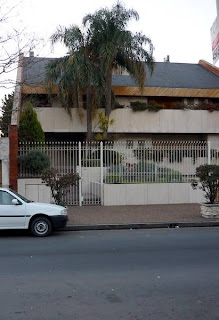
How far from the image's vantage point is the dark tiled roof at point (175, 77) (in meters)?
30.2

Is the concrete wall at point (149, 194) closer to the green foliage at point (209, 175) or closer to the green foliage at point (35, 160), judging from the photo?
the green foliage at point (35, 160)

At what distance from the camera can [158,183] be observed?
18.5 meters

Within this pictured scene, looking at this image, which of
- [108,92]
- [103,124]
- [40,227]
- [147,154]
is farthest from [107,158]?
[108,92]

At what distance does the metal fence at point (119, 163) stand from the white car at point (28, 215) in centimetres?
598

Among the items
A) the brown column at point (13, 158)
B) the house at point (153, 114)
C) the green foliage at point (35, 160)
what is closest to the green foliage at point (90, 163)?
the green foliage at point (35, 160)

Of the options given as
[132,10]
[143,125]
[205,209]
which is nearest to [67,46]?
[132,10]

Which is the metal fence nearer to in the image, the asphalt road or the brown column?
the brown column

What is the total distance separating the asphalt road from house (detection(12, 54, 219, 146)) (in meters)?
17.1

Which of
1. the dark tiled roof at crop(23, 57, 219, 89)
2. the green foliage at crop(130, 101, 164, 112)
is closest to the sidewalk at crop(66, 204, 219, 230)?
the green foliage at crop(130, 101, 164, 112)

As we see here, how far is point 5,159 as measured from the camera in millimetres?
17844

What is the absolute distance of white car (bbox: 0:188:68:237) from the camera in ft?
37.9

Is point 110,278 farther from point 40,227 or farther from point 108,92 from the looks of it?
point 108,92

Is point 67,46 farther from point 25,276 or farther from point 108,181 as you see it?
point 25,276

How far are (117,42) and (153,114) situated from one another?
635 centimetres
